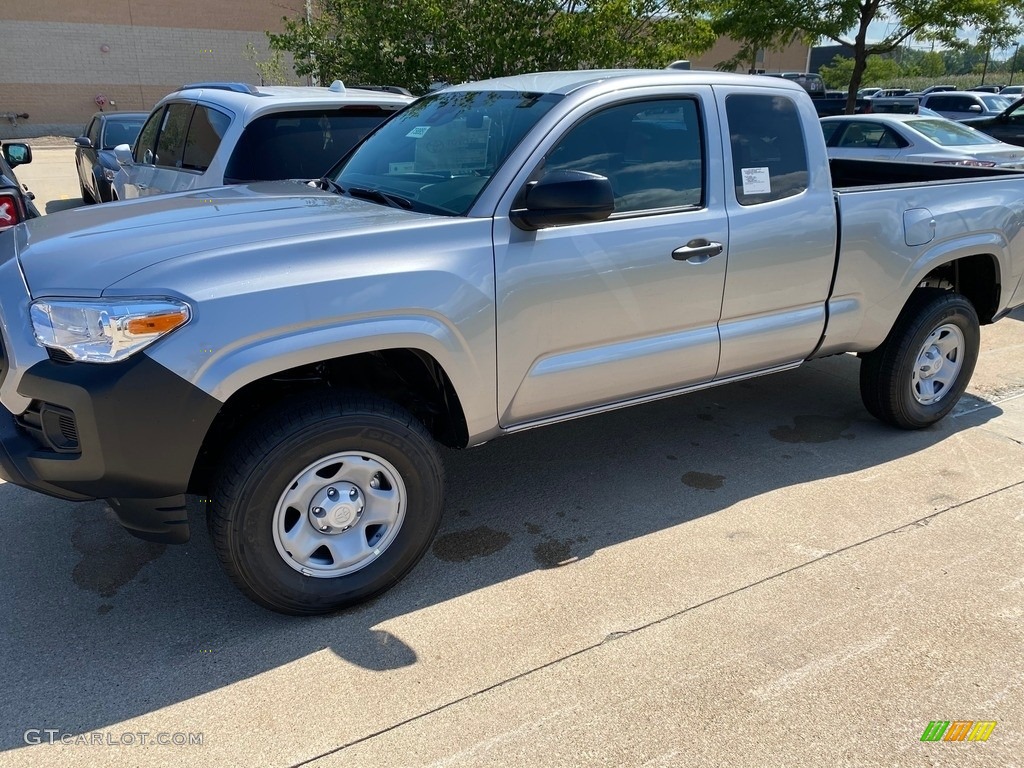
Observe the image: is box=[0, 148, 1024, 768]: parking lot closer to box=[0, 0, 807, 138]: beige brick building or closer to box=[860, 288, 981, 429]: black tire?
box=[860, 288, 981, 429]: black tire

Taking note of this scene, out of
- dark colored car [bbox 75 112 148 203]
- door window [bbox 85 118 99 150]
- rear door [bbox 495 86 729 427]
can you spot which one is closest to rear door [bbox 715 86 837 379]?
rear door [bbox 495 86 729 427]

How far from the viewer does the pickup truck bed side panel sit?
4129mm

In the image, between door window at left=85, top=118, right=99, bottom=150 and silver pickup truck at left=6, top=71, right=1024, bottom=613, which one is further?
door window at left=85, top=118, right=99, bottom=150

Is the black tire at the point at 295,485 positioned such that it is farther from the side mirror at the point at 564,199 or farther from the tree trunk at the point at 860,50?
the tree trunk at the point at 860,50

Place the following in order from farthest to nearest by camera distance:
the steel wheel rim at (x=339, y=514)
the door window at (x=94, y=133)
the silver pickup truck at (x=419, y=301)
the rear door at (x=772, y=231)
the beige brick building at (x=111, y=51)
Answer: the beige brick building at (x=111, y=51)
the door window at (x=94, y=133)
the rear door at (x=772, y=231)
the steel wheel rim at (x=339, y=514)
the silver pickup truck at (x=419, y=301)

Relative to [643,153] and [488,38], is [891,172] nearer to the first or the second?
[643,153]

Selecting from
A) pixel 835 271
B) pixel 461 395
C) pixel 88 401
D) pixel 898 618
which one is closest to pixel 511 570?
pixel 461 395

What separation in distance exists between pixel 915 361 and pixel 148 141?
6.01 metres

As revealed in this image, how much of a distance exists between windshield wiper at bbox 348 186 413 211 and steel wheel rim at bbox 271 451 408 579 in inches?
42.4

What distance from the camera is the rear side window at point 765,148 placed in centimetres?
378

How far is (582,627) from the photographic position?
9.87 ft

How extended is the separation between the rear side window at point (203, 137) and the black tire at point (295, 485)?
313 centimetres

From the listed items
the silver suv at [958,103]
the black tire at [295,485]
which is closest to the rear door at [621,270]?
the black tire at [295,485]

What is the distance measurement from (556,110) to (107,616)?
8.45ft
